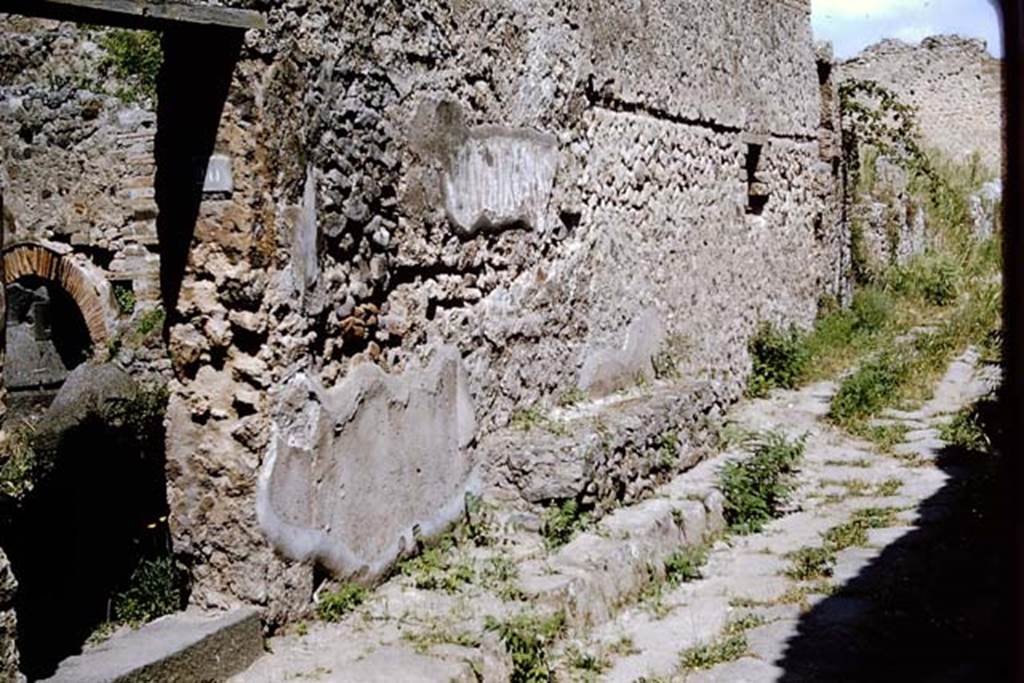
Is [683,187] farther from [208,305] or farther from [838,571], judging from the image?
[208,305]

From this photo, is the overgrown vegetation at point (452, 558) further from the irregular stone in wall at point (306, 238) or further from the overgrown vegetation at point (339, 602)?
the irregular stone in wall at point (306, 238)

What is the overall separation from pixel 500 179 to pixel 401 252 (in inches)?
38.9

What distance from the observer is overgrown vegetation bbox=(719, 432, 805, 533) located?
6.70 meters

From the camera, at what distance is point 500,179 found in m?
5.88

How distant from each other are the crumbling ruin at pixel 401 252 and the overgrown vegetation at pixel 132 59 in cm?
44

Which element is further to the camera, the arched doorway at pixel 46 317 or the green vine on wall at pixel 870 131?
the green vine on wall at pixel 870 131

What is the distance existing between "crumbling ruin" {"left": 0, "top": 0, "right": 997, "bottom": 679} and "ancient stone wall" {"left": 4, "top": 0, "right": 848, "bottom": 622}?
0.04 ft

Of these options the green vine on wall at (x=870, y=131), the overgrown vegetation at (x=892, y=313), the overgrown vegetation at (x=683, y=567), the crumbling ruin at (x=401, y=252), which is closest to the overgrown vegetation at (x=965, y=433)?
the overgrown vegetation at (x=892, y=313)

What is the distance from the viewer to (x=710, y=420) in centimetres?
774

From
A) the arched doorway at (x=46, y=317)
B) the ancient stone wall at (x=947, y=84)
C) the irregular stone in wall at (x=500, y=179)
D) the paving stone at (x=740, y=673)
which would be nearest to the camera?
the paving stone at (x=740, y=673)

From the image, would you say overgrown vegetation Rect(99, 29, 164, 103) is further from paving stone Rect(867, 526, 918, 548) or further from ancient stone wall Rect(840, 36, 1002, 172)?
ancient stone wall Rect(840, 36, 1002, 172)

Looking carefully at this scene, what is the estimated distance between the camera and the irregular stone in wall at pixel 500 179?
5.54 meters

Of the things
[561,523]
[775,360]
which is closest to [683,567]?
[561,523]

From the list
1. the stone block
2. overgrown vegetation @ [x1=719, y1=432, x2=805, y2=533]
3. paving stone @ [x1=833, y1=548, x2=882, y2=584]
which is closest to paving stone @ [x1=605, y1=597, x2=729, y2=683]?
paving stone @ [x1=833, y1=548, x2=882, y2=584]
